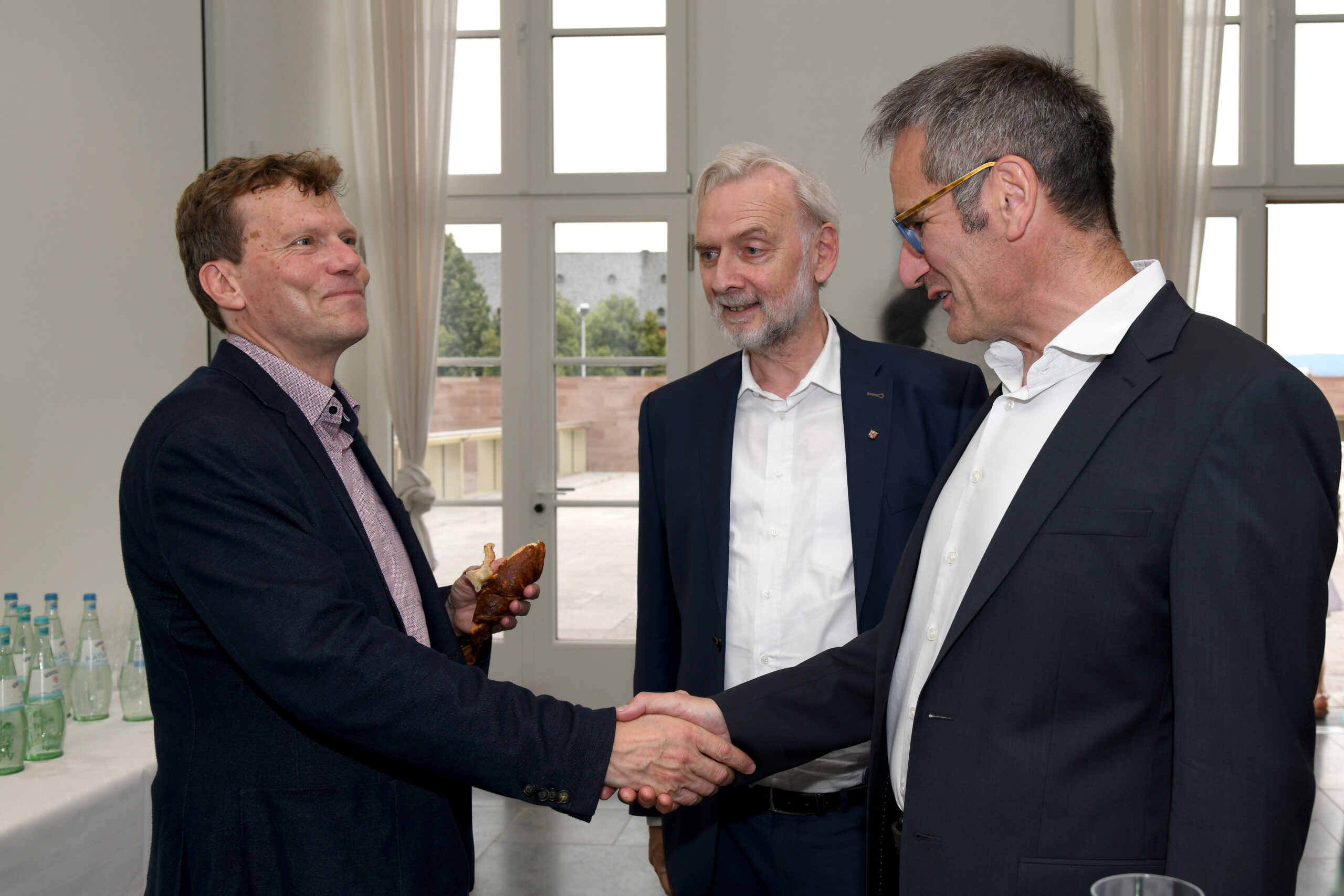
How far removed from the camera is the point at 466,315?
517 cm

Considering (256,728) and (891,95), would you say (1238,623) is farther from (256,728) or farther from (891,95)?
(256,728)

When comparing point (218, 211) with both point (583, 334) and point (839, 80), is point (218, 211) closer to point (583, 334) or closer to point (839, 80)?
point (583, 334)

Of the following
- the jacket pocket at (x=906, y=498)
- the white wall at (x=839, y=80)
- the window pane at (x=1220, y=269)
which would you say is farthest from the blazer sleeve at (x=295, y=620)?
the window pane at (x=1220, y=269)

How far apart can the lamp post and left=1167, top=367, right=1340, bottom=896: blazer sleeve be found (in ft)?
13.9

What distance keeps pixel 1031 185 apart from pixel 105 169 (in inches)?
128

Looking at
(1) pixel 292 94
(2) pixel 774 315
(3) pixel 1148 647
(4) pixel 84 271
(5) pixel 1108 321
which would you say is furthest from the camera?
(1) pixel 292 94

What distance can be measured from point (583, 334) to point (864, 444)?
129 inches

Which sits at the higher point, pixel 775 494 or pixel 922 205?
pixel 922 205

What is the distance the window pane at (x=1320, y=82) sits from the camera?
15.6 feet

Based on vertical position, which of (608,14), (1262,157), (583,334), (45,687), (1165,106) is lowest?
(45,687)

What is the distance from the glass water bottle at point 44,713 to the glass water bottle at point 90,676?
12.6 inches

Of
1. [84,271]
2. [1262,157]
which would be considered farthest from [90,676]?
[1262,157]

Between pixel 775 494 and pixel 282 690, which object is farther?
pixel 775 494

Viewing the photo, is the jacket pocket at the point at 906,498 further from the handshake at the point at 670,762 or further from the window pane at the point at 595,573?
the window pane at the point at 595,573
